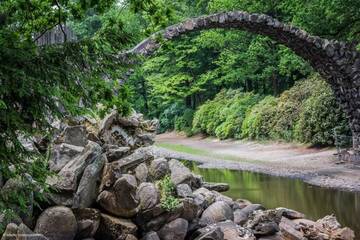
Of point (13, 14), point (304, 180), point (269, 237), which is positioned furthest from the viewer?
point (304, 180)

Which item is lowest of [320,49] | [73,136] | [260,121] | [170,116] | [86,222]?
[86,222]

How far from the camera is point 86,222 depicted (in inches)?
253

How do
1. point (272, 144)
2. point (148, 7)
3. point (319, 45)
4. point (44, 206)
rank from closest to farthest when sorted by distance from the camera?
point (148, 7)
point (44, 206)
point (319, 45)
point (272, 144)

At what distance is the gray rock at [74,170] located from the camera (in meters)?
6.39

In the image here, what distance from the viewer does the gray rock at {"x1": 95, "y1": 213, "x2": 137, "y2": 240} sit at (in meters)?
6.68

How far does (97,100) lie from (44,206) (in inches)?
131

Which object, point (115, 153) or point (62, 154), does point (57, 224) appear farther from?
point (115, 153)

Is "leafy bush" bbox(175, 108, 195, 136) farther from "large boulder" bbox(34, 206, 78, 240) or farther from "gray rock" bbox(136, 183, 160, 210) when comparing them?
"large boulder" bbox(34, 206, 78, 240)

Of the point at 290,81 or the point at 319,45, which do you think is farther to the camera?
the point at 290,81

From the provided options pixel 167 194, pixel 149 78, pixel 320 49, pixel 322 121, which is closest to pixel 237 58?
pixel 149 78

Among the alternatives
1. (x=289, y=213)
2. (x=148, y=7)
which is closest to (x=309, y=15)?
(x=289, y=213)

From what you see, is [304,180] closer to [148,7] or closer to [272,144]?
[272,144]

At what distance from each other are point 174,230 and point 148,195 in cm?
63

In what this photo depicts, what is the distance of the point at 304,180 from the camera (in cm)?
1371
